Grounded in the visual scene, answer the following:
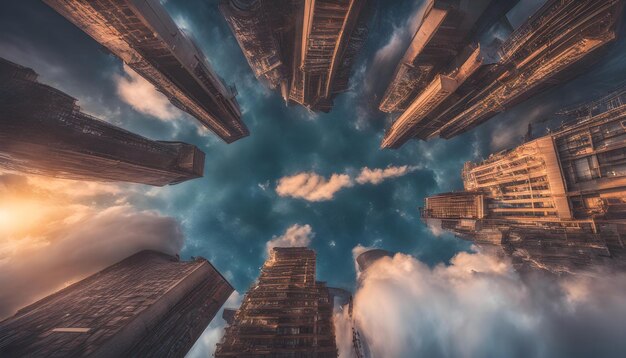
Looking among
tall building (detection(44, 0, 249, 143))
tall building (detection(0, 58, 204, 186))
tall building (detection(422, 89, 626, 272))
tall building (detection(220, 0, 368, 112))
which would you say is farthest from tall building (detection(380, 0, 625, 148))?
tall building (detection(0, 58, 204, 186))

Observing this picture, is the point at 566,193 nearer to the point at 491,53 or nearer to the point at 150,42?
the point at 491,53

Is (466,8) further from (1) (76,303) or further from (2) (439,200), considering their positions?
(1) (76,303)

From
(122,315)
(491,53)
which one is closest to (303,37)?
(491,53)

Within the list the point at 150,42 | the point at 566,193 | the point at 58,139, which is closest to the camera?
the point at 566,193

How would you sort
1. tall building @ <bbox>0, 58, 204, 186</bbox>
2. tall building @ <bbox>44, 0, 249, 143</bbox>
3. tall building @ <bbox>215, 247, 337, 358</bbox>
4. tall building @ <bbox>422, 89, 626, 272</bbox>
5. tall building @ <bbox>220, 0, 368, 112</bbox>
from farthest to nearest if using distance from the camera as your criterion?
tall building @ <bbox>220, 0, 368, 112</bbox>
tall building @ <bbox>44, 0, 249, 143</bbox>
tall building @ <bbox>215, 247, 337, 358</bbox>
tall building @ <bbox>0, 58, 204, 186</bbox>
tall building @ <bbox>422, 89, 626, 272</bbox>

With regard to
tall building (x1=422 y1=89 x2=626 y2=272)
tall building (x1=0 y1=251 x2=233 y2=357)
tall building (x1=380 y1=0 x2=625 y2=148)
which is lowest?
tall building (x1=0 y1=251 x2=233 y2=357)

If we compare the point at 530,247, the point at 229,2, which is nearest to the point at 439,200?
the point at 530,247

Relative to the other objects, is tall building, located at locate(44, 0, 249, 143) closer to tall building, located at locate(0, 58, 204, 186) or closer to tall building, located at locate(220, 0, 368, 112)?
tall building, located at locate(220, 0, 368, 112)
